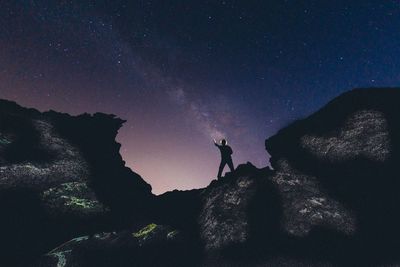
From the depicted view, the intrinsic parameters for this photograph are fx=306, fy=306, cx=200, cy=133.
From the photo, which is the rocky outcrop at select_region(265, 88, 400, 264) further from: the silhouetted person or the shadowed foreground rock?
the silhouetted person

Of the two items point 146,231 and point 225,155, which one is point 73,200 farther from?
point 225,155

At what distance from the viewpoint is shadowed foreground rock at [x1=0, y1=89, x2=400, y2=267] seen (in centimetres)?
1312

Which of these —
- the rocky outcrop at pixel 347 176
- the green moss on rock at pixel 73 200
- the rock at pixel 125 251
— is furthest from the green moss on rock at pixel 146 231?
the rocky outcrop at pixel 347 176

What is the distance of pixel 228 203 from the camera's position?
52.7 feet

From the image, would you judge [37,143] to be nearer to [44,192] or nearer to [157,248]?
[44,192]

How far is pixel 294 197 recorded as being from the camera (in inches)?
606

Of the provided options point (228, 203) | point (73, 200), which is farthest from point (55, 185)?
point (228, 203)

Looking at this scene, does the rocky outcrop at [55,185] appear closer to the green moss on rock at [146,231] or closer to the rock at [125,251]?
the rock at [125,251]

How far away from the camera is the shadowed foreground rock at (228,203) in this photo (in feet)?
43.1

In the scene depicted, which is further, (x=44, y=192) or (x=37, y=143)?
(x=37, y=143)

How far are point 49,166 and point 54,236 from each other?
4343mm

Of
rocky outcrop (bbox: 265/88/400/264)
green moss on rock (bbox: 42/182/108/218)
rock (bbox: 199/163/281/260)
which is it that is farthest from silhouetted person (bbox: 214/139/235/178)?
green moss on rock (bbox: 42/182/108/218)

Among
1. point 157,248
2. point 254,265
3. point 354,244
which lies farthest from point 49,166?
point 354,244

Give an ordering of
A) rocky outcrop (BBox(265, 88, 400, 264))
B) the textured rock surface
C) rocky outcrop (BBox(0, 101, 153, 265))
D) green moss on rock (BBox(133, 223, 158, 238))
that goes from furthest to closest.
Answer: green moss on rock (BBox(133, 223, 158, 238)), rocky outcrop (BBox(0, 101, 153, 265)), the textured rock surface, rocky outcrop (BBox(265, 88, 400, 264))
